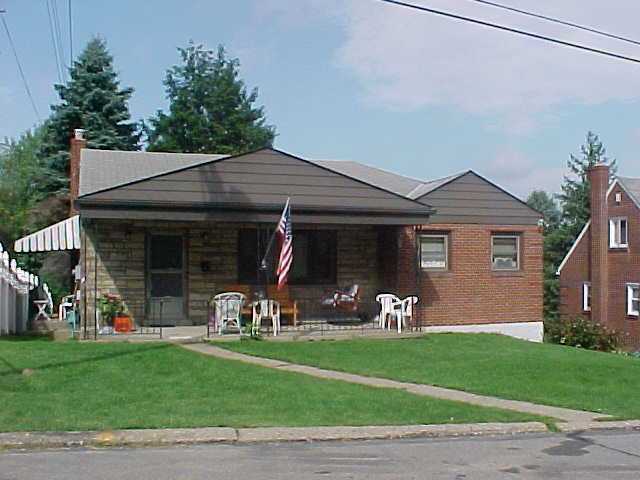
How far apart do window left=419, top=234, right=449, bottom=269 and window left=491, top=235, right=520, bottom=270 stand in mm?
1393

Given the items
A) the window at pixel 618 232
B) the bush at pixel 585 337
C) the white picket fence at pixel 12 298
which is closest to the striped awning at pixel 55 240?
the white picket fence at pixel 12 298

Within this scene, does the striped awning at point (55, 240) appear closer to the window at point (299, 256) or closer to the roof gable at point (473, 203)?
the window at point (299, 256)

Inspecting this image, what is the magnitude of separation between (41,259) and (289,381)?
27.8m

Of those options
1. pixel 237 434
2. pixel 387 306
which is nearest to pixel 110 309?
pixel 387 306

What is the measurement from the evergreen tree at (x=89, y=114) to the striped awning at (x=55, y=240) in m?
19.4

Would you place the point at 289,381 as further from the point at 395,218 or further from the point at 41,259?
the point at 41,259

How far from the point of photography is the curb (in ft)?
26.8

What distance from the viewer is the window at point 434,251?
20672mm

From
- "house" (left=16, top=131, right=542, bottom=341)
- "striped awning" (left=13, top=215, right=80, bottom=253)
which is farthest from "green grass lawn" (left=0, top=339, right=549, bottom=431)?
"striped awning" (left=13, top=215, right=80, bottom=253)

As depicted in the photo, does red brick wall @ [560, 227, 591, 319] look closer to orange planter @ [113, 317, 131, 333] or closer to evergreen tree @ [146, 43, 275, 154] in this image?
evergreen tree @ [146, 43, 275, 154]

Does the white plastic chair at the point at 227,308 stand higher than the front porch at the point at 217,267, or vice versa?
the front porch at the point at 217,267

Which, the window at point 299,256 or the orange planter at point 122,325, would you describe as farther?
the window at point 299,256

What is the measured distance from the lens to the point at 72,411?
31.0 ft

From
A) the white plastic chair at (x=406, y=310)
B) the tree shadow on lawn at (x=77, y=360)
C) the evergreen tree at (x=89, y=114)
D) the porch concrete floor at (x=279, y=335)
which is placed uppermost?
the evergreen tree at (x=89, y=114)
